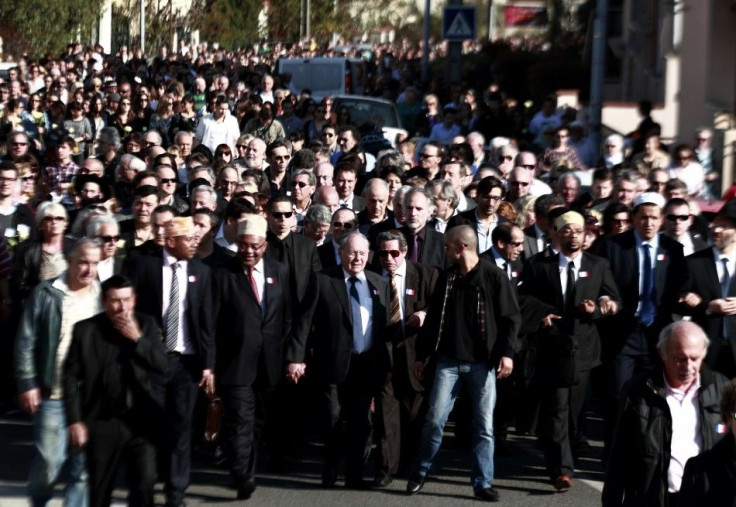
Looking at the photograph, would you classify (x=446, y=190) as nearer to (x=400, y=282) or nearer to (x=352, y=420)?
(x=400, y=282)

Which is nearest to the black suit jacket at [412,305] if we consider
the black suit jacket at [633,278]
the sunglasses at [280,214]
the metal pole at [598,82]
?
the sunglasses at [280,214]

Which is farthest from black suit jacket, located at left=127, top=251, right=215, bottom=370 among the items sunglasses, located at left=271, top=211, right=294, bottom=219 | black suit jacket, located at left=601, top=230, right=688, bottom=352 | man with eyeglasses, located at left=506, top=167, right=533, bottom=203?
man with eyeglasses, located at left=506, top=167, right=533, bottom=203

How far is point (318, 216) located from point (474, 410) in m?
2.84

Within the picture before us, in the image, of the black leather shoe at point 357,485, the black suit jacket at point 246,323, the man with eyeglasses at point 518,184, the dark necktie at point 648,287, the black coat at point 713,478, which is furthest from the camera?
the man with eyeglasses at point 518,184

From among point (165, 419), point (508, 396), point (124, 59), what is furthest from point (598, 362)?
point (124, 59)

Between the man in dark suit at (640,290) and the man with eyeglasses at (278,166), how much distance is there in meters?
5.62

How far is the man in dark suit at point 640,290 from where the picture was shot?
11.2m

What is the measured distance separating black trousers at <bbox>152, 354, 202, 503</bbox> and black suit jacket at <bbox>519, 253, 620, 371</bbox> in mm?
2537

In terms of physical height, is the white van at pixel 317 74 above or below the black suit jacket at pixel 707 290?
above

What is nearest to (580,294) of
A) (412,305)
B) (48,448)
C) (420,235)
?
(412,305)

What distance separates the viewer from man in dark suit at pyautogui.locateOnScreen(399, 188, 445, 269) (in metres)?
12.4

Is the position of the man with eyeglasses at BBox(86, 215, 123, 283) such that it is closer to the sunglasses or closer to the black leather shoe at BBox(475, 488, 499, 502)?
the sunglasses

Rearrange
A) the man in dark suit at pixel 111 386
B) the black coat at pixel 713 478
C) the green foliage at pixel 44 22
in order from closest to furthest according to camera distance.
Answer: the black coat at pixel 713 478
the man in dark suit at pixel 111 386
the green foliage at pixel 44 22

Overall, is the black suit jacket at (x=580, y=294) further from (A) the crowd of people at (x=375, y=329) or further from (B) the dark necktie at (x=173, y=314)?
(B) the dark necktie at (x=173, y=314)
